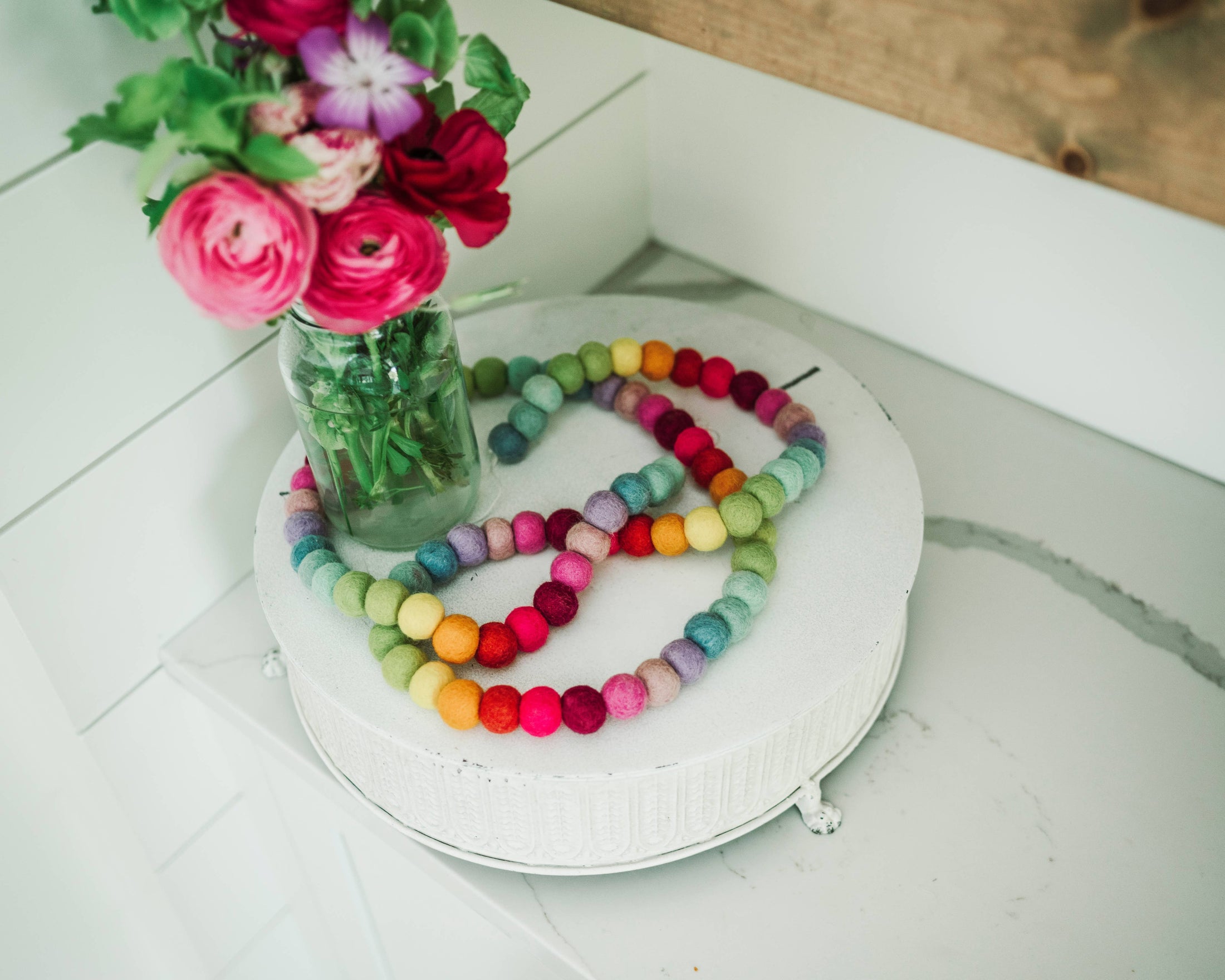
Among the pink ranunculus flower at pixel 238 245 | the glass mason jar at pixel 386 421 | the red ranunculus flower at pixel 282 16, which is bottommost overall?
the glass mason jar at pixel 386 421

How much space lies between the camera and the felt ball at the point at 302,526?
69cm

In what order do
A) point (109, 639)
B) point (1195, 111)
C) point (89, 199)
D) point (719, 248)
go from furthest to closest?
point (719, 248), point (109, 639), point (89, 199), point (1195, 111)

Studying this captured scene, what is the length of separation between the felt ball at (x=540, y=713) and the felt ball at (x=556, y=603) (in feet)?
0.20

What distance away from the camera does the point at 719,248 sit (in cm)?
106

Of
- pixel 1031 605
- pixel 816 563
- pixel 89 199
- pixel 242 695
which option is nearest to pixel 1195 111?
pixel 816 563

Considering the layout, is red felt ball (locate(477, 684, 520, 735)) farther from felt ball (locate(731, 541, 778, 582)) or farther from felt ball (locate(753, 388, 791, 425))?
felt ball (locate(753, 388, 791, 425))

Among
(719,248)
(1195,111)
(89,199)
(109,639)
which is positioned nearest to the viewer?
(1195,111)

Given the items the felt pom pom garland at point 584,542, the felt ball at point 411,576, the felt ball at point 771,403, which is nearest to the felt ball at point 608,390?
the felt pom pom garland at point 584,542

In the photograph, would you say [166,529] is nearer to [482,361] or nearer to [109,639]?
[109,639]

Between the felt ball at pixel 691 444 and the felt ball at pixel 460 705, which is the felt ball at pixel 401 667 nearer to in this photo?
the felt ball at pixel 460 705

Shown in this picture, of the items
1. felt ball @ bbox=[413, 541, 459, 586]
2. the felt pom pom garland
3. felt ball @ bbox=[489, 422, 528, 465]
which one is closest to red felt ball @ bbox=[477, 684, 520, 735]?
the felt pom pom garland

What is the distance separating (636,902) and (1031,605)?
37 cm

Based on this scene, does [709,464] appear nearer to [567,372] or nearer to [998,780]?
[567,372]

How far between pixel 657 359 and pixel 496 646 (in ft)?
0.93
